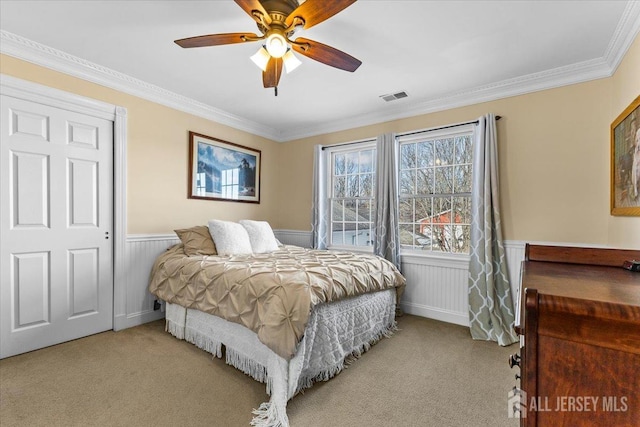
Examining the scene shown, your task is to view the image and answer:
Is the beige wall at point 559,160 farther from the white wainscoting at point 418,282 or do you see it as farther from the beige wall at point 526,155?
the white wainscoting at point 418,282

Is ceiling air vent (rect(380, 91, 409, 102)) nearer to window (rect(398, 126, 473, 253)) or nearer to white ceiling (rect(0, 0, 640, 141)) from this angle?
white ceiling (rect(0, 0, 640, 141))

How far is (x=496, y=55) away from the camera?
8.20ft

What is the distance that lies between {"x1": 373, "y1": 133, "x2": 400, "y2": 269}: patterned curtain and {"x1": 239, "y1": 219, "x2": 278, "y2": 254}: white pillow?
1314 millimetres

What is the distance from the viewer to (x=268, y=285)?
203cm

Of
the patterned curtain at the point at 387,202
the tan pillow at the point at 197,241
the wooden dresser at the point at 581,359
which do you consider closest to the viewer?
the wooden dresser at the point at 581,359

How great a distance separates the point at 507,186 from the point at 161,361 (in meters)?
3.59

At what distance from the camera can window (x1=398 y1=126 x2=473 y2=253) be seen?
3371mm

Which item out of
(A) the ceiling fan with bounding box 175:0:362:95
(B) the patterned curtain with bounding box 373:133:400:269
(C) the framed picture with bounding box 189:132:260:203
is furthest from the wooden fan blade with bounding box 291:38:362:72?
(C) the framed picture with bounding box 189:132:260:203

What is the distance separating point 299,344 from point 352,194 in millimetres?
2715

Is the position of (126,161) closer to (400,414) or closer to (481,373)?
(400,414)

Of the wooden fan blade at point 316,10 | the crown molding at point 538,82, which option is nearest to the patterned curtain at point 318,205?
the crown molding at point 538,82

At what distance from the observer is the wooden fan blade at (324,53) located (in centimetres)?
191

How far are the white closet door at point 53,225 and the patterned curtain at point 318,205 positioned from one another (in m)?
2.46

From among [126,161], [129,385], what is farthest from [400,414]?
[126,161]
